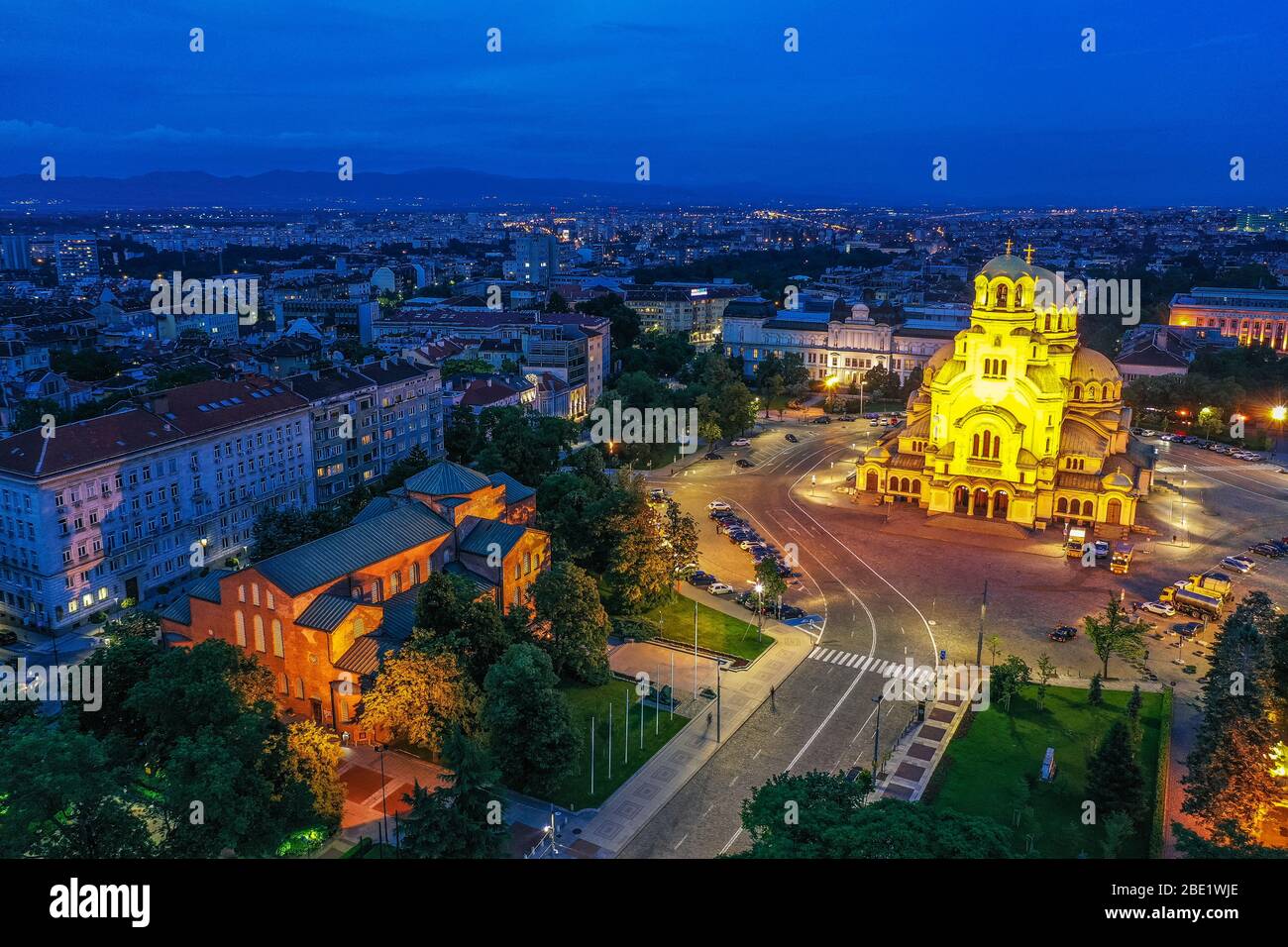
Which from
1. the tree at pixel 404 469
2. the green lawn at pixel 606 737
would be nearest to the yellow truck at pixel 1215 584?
the green lawn at pixel 606 737

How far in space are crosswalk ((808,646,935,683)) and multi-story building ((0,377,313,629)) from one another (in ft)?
134

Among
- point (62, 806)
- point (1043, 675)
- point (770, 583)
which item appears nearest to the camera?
point (62, 806)

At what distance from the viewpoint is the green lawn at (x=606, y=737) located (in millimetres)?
40938

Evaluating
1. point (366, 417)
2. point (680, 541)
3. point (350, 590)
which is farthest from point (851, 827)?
point (366, 417)

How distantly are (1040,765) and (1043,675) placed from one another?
24.2 ft

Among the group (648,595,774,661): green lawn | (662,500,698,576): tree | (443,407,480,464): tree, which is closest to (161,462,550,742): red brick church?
(648,595,774,661): green lawn

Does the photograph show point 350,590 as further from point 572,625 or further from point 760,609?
point 760,609

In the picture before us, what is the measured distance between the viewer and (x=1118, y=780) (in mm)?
38531

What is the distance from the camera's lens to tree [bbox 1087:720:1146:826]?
3841cm

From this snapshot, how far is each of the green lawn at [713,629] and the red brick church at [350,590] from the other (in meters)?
8.86

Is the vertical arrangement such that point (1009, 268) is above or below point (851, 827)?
above
